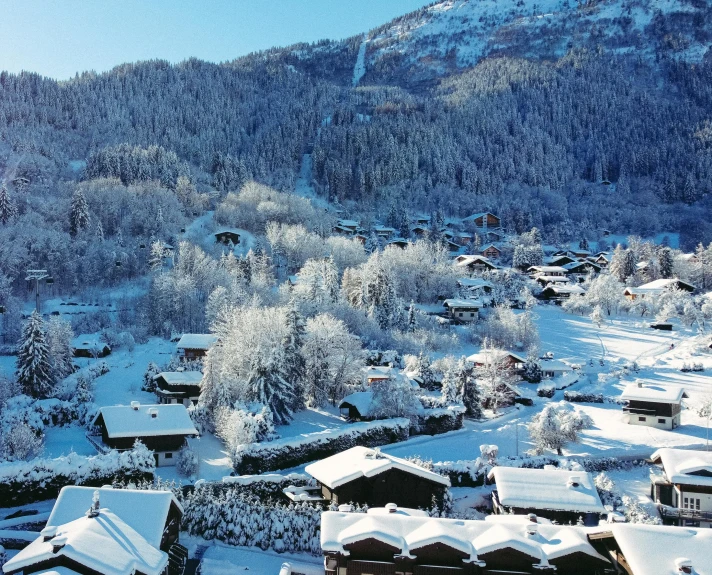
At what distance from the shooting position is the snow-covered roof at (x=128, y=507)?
19.7 m

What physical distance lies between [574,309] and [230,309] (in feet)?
126

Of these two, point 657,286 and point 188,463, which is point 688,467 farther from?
point 657,286

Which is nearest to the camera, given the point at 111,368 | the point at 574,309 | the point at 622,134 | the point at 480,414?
the point at 480,414

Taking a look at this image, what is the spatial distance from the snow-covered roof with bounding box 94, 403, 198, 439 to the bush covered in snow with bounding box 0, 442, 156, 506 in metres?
4.51

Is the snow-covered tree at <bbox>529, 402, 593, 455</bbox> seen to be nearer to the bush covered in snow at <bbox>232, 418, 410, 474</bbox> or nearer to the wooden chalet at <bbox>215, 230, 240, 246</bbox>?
the bush covered in snow at <bbox>232, 418, 410, 474</bbox>

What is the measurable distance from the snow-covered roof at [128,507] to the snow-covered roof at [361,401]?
19197mm

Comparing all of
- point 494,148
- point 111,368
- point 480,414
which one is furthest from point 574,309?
point 494,148

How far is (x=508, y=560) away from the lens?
1912 cm

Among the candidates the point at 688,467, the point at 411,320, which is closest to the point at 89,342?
the point at 411,320

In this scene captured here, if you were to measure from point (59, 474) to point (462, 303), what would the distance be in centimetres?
4683

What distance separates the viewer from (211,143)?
5113 inches

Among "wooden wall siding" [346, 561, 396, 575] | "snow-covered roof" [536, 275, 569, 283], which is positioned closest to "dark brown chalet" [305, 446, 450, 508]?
"wooden wall siding" [346, 561, 396, 575]

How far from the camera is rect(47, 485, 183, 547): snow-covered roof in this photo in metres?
19.7

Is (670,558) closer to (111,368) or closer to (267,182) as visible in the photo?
(111,368)
